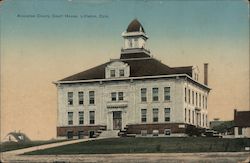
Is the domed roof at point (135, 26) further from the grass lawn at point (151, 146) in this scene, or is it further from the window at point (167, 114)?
the grass lawn at point (151, 146)

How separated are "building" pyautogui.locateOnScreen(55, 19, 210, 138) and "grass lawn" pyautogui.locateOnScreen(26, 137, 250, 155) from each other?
0.10 meters

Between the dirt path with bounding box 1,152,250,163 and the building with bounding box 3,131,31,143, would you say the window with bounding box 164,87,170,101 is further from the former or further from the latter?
the building with bounding box 3,131,31,143

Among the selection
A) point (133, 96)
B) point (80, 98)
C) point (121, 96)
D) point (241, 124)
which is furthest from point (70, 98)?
point (241, 124)

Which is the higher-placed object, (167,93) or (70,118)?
(167,93)

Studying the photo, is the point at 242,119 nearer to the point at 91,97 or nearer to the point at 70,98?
the point at 91,97

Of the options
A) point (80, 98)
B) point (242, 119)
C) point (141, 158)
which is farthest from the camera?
point (80, 98)

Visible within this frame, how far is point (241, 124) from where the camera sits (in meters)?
6.04

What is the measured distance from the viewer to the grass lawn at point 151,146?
6035mm

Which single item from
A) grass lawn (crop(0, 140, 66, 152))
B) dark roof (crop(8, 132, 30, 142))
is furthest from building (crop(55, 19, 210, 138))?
dark roof (crop(8, 132, 30, 142))

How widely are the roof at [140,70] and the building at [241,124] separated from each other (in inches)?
24.0

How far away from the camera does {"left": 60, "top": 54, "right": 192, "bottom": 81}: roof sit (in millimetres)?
6156

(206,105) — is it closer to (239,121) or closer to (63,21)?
(239,121)

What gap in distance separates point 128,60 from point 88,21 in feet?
1.70

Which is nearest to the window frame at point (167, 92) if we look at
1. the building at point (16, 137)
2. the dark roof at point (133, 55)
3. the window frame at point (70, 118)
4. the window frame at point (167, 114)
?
the window frame at point (167, 114)
